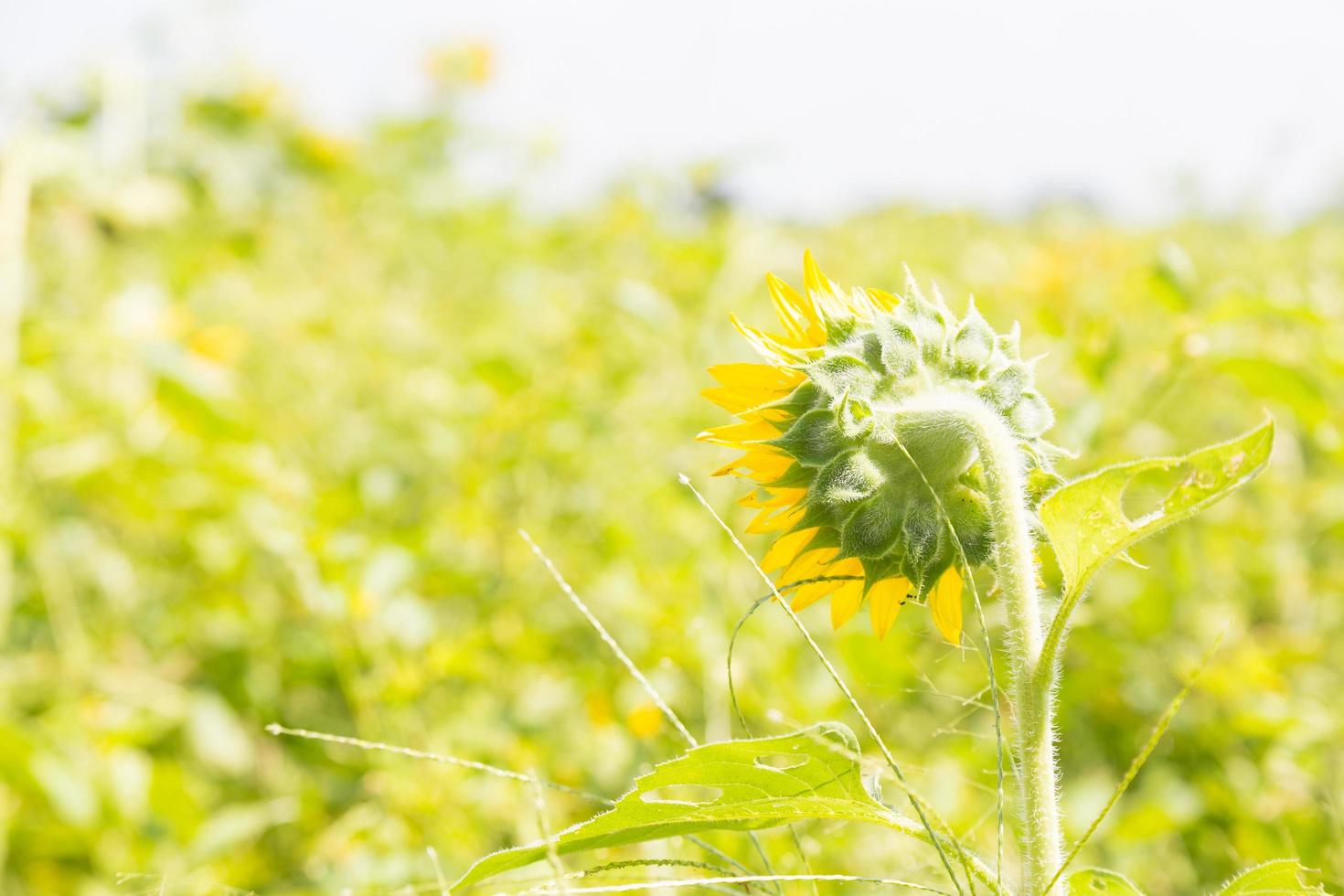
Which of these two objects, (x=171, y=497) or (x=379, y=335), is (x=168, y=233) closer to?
(x=379, y=335)

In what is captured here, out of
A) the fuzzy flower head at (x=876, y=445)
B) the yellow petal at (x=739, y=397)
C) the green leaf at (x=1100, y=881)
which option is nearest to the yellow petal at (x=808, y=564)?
the fuzzy flower head at (x=876, y=445)

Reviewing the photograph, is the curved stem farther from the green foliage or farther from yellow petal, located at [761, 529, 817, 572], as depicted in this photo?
yellow petal, located at [761, 529, 817, 572]

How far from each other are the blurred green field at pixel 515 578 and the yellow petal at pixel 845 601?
22 cm

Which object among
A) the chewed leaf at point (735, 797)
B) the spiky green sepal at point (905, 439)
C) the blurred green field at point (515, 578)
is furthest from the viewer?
the blurred green field at point (515, 578)

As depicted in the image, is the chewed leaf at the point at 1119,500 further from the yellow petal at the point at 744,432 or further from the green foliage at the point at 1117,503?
the yellow petal at the point at 744,432

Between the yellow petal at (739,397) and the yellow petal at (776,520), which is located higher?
the yellow petal at (739,397)

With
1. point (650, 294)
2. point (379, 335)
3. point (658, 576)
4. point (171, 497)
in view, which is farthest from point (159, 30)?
point (658, 576)

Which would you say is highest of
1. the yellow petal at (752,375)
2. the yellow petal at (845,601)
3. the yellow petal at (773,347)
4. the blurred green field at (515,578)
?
the yellow petal at (773,347)

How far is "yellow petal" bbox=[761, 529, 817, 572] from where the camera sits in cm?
79

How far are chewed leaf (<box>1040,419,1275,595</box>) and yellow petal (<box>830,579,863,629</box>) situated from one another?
187 mm

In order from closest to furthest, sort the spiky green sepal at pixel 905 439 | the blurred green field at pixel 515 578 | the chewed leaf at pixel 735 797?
the chewed leaf at pixel 735 797 < the spiky green sepal at pixel 905 439 < the blurred green field at pixel 515 578

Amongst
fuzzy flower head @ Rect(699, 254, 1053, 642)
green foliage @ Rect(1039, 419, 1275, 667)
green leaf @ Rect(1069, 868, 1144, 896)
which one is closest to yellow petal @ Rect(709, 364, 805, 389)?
fuzzy flower head @ Rect(699, 254, 1053, 642)

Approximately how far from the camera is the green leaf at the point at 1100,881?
0.66 meters

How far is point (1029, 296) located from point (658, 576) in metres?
0.93
